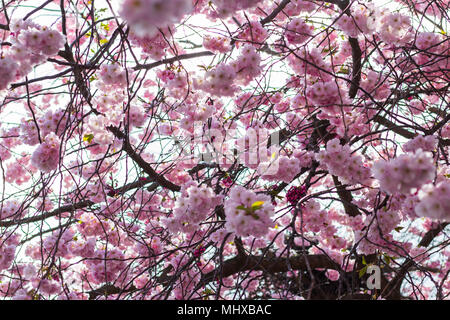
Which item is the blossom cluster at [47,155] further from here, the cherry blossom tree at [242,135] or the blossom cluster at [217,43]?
the blossom cluster at [217,43]

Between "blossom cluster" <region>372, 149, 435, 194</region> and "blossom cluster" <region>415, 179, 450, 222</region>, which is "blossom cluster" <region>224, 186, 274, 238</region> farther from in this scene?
"blossom cluster" <region>415, 179, 450, 222</region>

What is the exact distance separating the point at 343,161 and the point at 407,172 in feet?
2.27

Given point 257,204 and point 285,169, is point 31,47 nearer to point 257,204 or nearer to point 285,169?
point 257,204

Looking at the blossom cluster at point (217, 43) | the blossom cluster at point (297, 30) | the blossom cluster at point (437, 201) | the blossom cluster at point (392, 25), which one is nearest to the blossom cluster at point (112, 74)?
the blossom cluster at point (217, 43)

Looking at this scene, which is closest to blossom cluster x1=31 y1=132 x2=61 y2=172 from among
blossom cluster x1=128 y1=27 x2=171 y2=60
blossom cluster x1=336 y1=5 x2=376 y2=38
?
blossom cluster x1=128 y1=27 x2=171 y2=60

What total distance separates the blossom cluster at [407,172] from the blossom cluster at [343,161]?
0.59 m

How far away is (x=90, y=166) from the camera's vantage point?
12.4ft

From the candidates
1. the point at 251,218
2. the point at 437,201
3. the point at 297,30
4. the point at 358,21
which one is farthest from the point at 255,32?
the point at 437,201

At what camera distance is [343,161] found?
2.12m

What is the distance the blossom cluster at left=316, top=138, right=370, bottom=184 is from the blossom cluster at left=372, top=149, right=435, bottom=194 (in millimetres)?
594

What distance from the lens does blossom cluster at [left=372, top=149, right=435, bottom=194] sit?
139 centimetres
